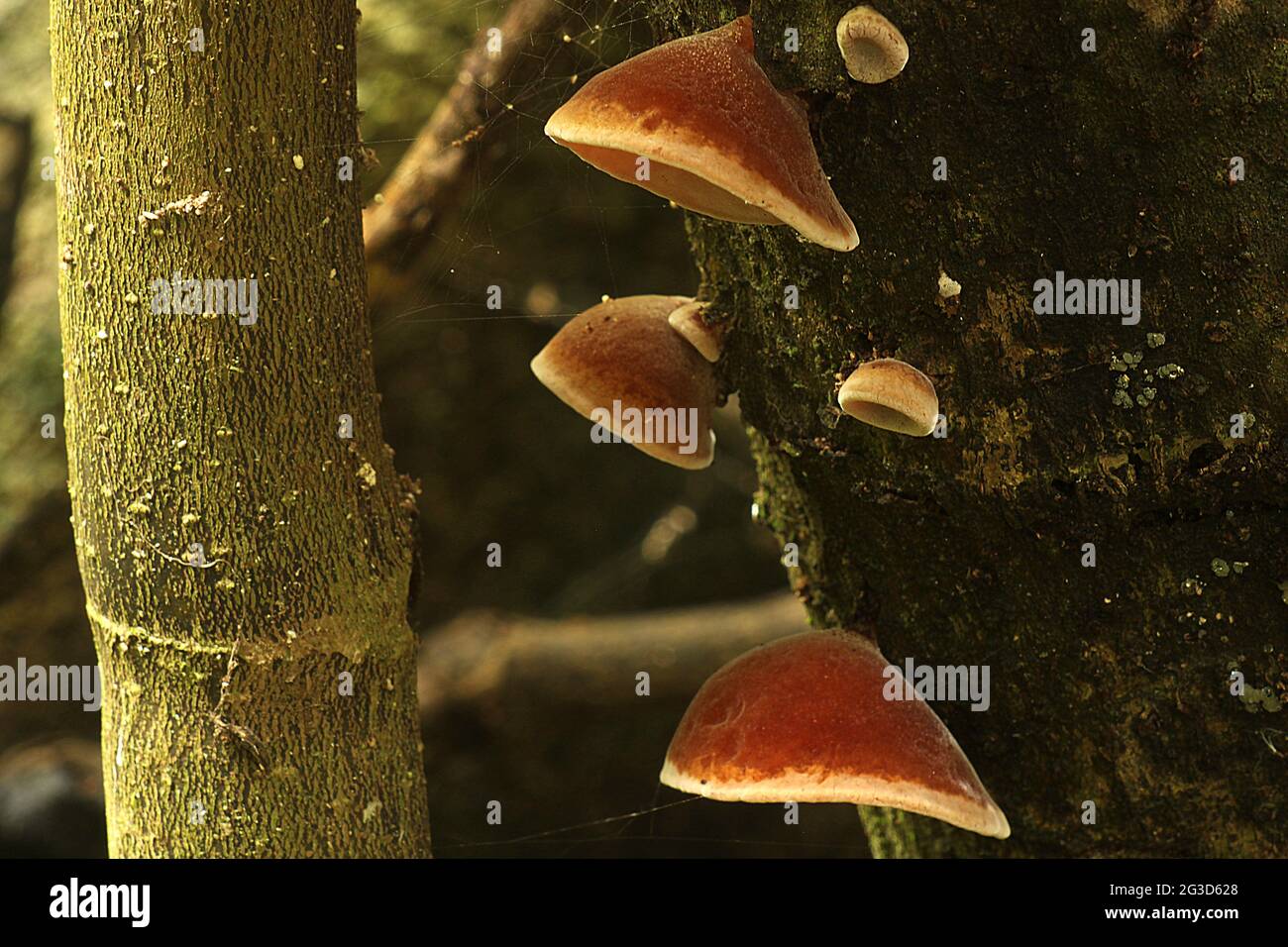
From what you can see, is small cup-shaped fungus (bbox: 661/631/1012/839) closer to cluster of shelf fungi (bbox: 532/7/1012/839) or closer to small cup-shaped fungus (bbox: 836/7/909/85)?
cluster of shelf fungi (bbox: 532/7/1012/839)

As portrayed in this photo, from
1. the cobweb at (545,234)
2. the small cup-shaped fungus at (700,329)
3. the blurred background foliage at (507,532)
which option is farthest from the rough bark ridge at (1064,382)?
the blurred background foliage at (507,532)

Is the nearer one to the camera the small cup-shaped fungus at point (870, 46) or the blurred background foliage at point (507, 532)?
the small cup-shaped fungus at point (870, 46)

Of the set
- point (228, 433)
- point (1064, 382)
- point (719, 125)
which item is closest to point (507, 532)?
point (228, 433)

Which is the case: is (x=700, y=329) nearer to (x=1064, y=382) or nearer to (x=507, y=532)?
(x=1064, y=382)

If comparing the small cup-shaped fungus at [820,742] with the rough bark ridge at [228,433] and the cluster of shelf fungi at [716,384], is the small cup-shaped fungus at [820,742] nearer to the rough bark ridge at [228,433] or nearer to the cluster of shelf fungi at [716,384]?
the cluster of shelf fungi at [716,384]

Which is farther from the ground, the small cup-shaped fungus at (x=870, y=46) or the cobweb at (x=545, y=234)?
the cobweb at (x=545, y=234)

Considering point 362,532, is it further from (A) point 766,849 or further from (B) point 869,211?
(A) point 766,849

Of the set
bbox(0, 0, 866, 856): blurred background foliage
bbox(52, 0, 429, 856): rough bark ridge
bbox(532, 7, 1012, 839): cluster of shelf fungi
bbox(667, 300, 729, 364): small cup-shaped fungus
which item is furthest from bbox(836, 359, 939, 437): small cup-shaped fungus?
bbox(0, 0, 866, 856): blurred background foliage
